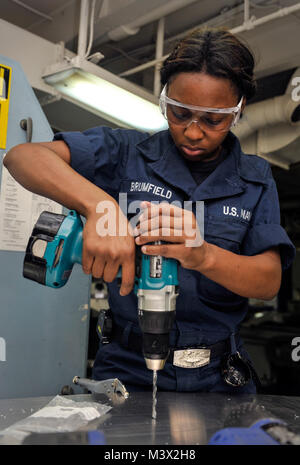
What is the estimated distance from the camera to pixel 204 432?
864mm

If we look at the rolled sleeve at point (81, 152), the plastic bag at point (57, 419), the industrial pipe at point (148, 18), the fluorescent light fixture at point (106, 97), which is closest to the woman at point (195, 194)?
the rolled sleeve at point (81, 152)

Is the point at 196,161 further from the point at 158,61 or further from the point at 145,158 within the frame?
the point at 158,61

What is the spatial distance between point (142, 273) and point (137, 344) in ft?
0.95

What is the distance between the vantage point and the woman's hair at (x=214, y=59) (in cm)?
117

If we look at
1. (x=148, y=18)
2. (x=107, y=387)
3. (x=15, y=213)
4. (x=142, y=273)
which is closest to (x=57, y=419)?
(x=107, y=387)

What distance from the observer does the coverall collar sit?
50.4 inches

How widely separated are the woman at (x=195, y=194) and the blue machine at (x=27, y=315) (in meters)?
0.53

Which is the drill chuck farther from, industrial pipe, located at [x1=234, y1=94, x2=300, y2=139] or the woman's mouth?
industrial pipe, located at [x1=234, y1=94, x2=300, y2=139]

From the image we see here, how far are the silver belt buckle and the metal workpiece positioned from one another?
0.17 metres

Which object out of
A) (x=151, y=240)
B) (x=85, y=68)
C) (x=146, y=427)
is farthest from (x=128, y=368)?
(x=85, y=68)

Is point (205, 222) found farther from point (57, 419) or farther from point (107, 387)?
A: point (57, 419)

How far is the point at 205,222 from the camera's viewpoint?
1251 mm

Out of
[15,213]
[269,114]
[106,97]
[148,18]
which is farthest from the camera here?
[269,114]

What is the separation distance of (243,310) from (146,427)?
0.55m
